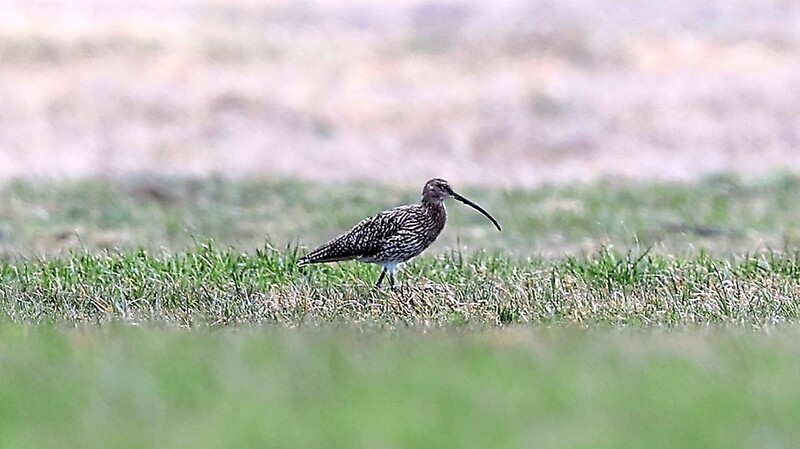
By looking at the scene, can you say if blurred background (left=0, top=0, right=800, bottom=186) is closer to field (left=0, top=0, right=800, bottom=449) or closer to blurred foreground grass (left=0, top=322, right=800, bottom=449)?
field (left=0, top=0, right=800, bottom=449)

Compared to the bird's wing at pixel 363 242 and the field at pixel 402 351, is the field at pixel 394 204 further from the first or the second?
the bird's wing at pixel 363 242

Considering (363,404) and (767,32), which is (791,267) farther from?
(767,32)

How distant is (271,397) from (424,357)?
0.89 m

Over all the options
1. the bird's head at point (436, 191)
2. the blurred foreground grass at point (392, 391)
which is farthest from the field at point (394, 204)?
the bird's head at point (436, 191)

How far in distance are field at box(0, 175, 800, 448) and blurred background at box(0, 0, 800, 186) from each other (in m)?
11.4

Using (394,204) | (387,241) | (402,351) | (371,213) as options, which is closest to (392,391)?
(402,351)

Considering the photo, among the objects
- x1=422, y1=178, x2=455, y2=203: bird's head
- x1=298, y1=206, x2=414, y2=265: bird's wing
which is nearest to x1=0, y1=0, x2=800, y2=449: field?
x1=298, y1=206, x2=414, y2=265: bird's wing

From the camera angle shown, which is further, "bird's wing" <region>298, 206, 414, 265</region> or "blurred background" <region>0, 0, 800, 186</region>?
"blurred background" <region>0, 0, 800, 186</region>

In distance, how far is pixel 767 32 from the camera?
33.7 m

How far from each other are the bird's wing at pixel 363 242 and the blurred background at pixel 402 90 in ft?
39.9

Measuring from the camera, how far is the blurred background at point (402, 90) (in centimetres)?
2655

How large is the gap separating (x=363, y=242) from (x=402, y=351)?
3344 millimetres

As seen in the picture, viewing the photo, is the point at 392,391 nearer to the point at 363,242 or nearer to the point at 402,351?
the point at 402,351

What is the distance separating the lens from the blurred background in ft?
87.1
